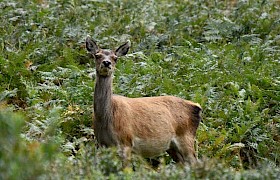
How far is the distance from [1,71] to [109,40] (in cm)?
291

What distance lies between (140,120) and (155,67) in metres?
3.70

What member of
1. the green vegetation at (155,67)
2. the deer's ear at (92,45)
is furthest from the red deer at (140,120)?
the green vegetation at (155,67)

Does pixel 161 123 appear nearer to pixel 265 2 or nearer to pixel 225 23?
pixel 225 23

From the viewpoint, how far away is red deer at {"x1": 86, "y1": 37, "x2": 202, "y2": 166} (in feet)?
32.0

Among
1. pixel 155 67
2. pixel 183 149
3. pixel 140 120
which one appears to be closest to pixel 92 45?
pixel 140 120

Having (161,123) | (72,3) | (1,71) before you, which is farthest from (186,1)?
(161,123)

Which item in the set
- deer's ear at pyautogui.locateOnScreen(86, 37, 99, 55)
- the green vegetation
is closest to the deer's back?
the green vegetation

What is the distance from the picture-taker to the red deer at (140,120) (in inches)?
384

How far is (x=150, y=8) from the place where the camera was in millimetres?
17625

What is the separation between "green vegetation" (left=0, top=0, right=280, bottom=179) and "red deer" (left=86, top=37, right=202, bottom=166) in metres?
0.44

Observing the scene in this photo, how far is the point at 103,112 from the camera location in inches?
384

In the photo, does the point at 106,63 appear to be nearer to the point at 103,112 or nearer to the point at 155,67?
the point at 103,112

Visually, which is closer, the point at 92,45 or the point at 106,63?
the point at 106,63

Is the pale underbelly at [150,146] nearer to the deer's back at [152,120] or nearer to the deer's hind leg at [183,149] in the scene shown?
the deer's back at [152,120]
